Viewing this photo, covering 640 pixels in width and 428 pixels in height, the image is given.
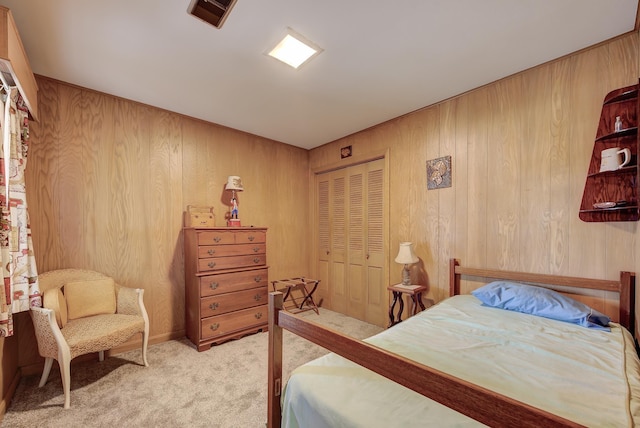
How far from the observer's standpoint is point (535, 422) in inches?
22.5

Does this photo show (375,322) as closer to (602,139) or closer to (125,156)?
(602,139)

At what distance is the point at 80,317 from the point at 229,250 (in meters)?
1.35

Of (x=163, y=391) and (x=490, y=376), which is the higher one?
(x=490, y=376)

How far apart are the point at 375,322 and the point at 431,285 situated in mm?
1004

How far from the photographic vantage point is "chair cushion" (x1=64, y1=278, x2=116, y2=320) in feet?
7.70

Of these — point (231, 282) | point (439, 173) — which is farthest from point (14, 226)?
point (439, 173)

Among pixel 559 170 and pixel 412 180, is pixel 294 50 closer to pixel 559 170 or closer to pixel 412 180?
pixel 412 180

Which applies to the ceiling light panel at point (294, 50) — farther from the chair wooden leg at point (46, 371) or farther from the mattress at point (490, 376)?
the chair wooden leg at point (46, 371)

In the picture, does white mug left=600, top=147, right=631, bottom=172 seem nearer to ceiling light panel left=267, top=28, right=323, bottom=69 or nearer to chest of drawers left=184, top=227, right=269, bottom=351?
ceiling light panel left=267, top=28, right=323, bottom=69

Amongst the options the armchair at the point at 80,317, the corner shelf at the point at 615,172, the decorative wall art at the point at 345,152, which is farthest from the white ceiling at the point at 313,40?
the armchair at the point at 80,317

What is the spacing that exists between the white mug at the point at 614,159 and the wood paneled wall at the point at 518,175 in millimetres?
180

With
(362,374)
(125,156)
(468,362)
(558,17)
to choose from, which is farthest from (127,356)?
(558,17)

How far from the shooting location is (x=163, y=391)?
209 cm

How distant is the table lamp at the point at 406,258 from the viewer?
2896 millimetres
